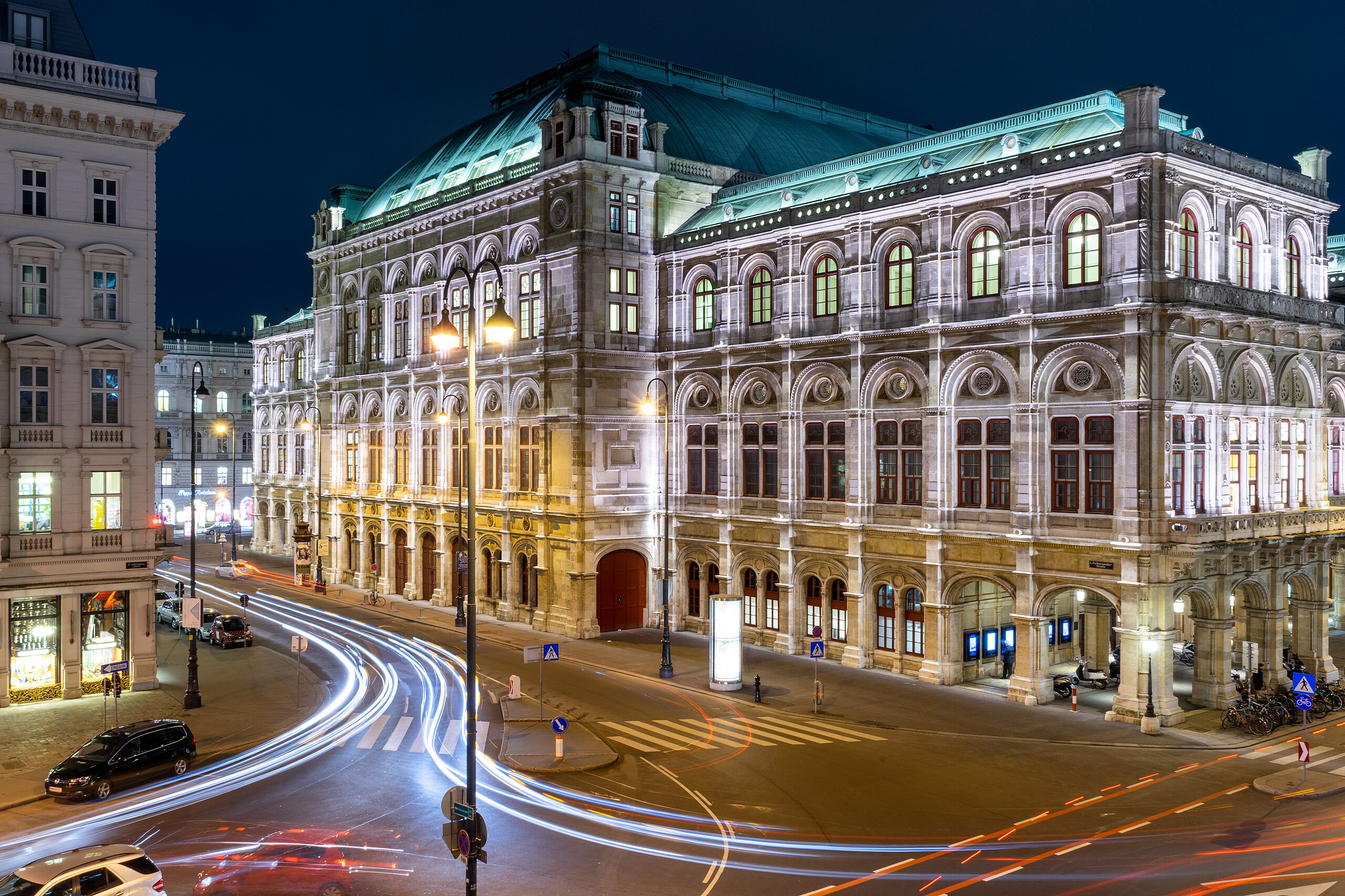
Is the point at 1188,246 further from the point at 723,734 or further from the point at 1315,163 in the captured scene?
the point at 723,734

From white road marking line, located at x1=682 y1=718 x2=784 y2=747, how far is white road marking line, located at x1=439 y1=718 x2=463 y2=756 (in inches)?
280

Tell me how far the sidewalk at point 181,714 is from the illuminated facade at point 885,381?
1452cm

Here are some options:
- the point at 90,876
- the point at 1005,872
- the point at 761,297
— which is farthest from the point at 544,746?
the point at 761,297

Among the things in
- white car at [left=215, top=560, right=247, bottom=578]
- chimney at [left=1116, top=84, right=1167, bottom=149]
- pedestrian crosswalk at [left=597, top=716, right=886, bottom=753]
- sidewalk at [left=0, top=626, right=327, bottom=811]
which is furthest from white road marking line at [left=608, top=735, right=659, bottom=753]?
white car at [left=215, top=560, right=247, bottom=578]

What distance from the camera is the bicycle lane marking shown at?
20.2 meters

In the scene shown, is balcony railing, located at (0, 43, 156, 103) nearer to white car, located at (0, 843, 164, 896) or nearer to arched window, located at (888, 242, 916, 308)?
arched window, located at (888, 242, 916, 308)

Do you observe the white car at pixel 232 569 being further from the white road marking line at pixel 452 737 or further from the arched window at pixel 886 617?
the arched window at pixel 886 617

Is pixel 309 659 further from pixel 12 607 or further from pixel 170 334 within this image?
pixel 170 334

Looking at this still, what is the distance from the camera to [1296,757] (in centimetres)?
2989

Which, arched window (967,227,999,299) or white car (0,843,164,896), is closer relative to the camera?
white car (0,843,164,896)

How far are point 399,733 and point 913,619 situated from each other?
19.9 m

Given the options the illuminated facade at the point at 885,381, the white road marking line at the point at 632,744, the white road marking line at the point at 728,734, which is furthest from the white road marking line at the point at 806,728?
the illuminated facade at the point at 885,381

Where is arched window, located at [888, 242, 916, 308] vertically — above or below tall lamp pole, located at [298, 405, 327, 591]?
above

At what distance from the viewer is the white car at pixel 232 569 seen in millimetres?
72812
